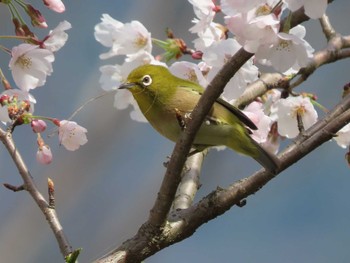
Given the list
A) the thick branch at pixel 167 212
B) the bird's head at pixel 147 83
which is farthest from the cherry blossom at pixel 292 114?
the thick branch at pixel 167 212

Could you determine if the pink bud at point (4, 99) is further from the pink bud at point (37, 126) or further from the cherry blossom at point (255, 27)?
the cherry blossom at point (255, 27)

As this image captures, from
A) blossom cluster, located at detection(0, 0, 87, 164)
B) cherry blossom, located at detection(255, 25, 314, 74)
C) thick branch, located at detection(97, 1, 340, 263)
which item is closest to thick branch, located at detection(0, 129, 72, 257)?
blossom cluster, located at detection(0, 0, 87, 164)

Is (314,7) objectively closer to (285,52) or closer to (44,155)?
(285,52)

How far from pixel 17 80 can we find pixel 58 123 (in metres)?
0.10

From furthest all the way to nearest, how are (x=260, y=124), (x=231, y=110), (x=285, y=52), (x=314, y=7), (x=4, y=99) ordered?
1. (x=260, y=124)
2. (x=4, y=99)
3. (x=231, y=110)
4. (x=285, y=52)
5. (x=314, y=7)

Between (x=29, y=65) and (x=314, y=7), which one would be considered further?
(x=29, y=65)

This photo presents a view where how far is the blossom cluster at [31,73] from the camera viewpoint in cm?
109

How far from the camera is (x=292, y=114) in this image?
1245 millimetres

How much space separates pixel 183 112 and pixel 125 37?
0.33 metres

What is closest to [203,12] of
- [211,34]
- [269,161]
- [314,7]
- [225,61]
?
[211,34]

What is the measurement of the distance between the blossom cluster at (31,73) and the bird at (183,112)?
19cm

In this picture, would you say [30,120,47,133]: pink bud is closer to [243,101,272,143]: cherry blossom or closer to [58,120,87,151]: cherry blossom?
[58,120,87,151]: cherry blossom

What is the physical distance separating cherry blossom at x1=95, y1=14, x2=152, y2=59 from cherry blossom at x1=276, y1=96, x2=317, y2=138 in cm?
27

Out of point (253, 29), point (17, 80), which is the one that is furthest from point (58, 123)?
point (253, 29)
